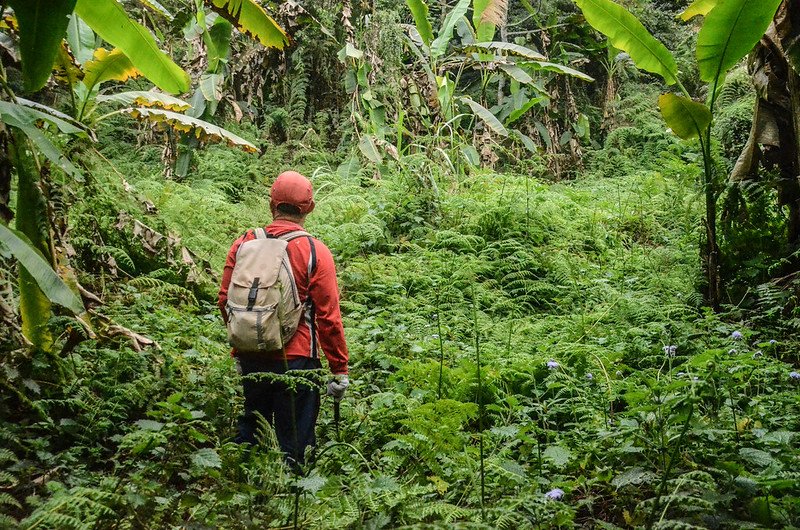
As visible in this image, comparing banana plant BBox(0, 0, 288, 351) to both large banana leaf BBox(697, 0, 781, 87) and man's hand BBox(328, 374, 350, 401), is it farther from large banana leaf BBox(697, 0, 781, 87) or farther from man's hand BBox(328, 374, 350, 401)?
large banana leaf BBox(697, 0, 781, 87)

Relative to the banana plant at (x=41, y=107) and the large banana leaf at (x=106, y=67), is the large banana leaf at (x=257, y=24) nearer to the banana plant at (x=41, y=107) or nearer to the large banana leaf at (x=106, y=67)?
the banana plant at (x=41, y=107)

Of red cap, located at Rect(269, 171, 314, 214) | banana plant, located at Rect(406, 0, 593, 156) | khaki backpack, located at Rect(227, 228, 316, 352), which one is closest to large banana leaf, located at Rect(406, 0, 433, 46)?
banana plant, located at Rect(406, 0, 593, 156)

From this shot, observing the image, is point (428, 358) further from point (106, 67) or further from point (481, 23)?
point (481, 23)

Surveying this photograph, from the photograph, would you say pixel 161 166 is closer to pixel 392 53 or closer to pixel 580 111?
pixel 392 53

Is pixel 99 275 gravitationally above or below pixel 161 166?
below

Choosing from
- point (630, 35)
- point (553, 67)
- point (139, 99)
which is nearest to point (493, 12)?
point (553, 67)

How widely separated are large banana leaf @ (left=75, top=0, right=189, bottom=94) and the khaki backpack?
2243 mm

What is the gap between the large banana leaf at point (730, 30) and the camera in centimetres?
482

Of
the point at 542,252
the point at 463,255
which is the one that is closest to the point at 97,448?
the point at 463,255

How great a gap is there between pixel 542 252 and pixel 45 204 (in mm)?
5041

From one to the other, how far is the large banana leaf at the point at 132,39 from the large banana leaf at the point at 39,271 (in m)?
2.09

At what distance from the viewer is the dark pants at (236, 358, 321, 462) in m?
3.63

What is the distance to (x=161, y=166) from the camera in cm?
1117

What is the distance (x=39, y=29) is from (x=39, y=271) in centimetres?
148
